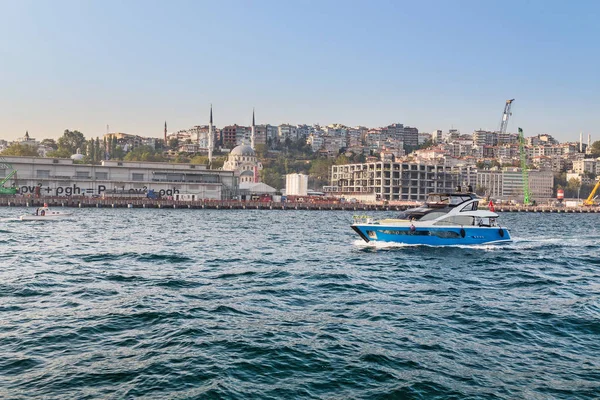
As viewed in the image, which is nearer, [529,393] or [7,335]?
[529,393]

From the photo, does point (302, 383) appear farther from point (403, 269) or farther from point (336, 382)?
point (403, 269)

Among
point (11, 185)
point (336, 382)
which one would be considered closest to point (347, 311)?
point (336, 382)

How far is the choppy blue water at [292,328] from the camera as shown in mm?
9438

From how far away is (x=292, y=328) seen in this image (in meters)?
13.1

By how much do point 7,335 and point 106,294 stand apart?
477 cm

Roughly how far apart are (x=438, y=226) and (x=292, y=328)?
68.9ft

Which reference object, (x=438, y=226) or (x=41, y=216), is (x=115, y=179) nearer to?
(x=41, y=216)

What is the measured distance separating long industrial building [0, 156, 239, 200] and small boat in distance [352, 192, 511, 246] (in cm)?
8185

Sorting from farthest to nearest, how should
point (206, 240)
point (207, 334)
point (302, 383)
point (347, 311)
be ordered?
point (206, 240) < point (347, 311) < point (207, 334) < point (302, 383)

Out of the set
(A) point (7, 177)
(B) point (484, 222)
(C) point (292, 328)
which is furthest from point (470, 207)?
(A) point (7, 177)

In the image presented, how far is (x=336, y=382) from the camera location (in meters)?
9.54

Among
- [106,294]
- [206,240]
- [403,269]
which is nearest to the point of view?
[106,294]

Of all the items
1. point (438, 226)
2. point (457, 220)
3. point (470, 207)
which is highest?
point (470, 207)

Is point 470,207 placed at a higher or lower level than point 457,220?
higher
